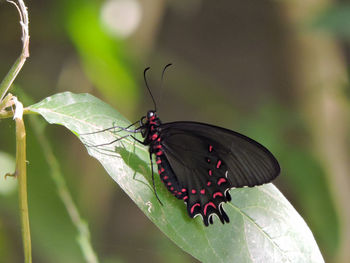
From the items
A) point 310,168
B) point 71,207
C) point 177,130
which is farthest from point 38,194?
point 310,168

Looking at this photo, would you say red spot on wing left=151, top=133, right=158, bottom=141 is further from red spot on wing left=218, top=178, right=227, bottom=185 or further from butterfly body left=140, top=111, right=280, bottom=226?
red spot on wing left=218, top=178, right=227, bottom=185

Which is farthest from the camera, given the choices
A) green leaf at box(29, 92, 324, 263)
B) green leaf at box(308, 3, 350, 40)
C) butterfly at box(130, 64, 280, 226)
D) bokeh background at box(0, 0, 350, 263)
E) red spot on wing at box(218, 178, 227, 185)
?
green leaf at box(308, 3, 350, 40)

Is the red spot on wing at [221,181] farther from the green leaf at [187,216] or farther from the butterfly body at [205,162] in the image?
the green leaf at [187,216]

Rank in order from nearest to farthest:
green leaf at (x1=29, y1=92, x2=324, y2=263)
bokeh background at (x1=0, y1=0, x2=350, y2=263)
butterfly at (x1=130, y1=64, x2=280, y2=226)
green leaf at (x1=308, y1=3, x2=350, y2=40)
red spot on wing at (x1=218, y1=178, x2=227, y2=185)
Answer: green leaf at (x1=29, y1=92, x2=324, y2=263) → butterfly at (x1=130, y1=64, x2=280, y2=226) → red spot on wing at (x1=218, y1=178, x2=227, y2=185) → bokeh background at (x1=0, y1=0, x2=350, y2=263) → green leaf at (x1=308, y1=3, x2=350, y2=40)

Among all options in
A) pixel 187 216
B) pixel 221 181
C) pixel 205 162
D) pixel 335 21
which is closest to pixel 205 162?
pixel 205 162

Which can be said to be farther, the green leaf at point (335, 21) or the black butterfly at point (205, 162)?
the green leaf at point (335, 21)

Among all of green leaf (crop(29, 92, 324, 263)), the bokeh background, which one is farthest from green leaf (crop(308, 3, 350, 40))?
green leaf (crop(29, 92, 324, 263))

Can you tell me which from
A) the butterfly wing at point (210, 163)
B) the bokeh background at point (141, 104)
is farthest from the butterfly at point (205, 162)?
the bokeh background at point (141, 104)
